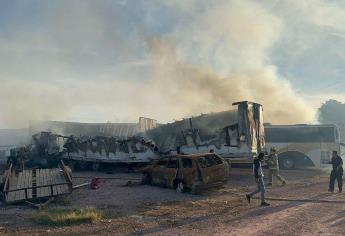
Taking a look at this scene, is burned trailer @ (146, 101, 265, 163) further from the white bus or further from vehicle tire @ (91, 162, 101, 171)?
the white bus

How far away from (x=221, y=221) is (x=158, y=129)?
1411 centimetres

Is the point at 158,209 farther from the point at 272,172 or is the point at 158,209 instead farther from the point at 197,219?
the point at 272,172

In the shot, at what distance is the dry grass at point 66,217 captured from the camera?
9445mm

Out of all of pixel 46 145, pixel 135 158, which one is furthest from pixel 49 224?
pixel 46 145

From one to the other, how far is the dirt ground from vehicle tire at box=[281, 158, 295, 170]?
8344 millimetres

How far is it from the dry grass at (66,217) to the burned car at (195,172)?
14.6 ft

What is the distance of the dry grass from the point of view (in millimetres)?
A: 9445

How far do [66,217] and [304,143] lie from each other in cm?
1785

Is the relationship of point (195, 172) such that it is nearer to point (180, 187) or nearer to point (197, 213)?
point (180, 187)

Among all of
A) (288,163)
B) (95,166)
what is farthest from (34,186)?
(288,163)

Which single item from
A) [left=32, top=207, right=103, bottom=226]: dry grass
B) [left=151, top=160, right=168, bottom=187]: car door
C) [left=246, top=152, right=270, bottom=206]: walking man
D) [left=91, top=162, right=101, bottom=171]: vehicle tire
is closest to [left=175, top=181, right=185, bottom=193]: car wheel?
[left=151, top=160, right=168, bottom=187]: car door

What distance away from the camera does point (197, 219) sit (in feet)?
32.3

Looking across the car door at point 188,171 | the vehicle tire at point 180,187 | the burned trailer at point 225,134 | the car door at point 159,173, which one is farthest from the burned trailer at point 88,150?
the car door at point 188,171

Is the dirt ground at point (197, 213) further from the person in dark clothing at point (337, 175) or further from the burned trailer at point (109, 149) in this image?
the burned trailer at point (109, 149)
